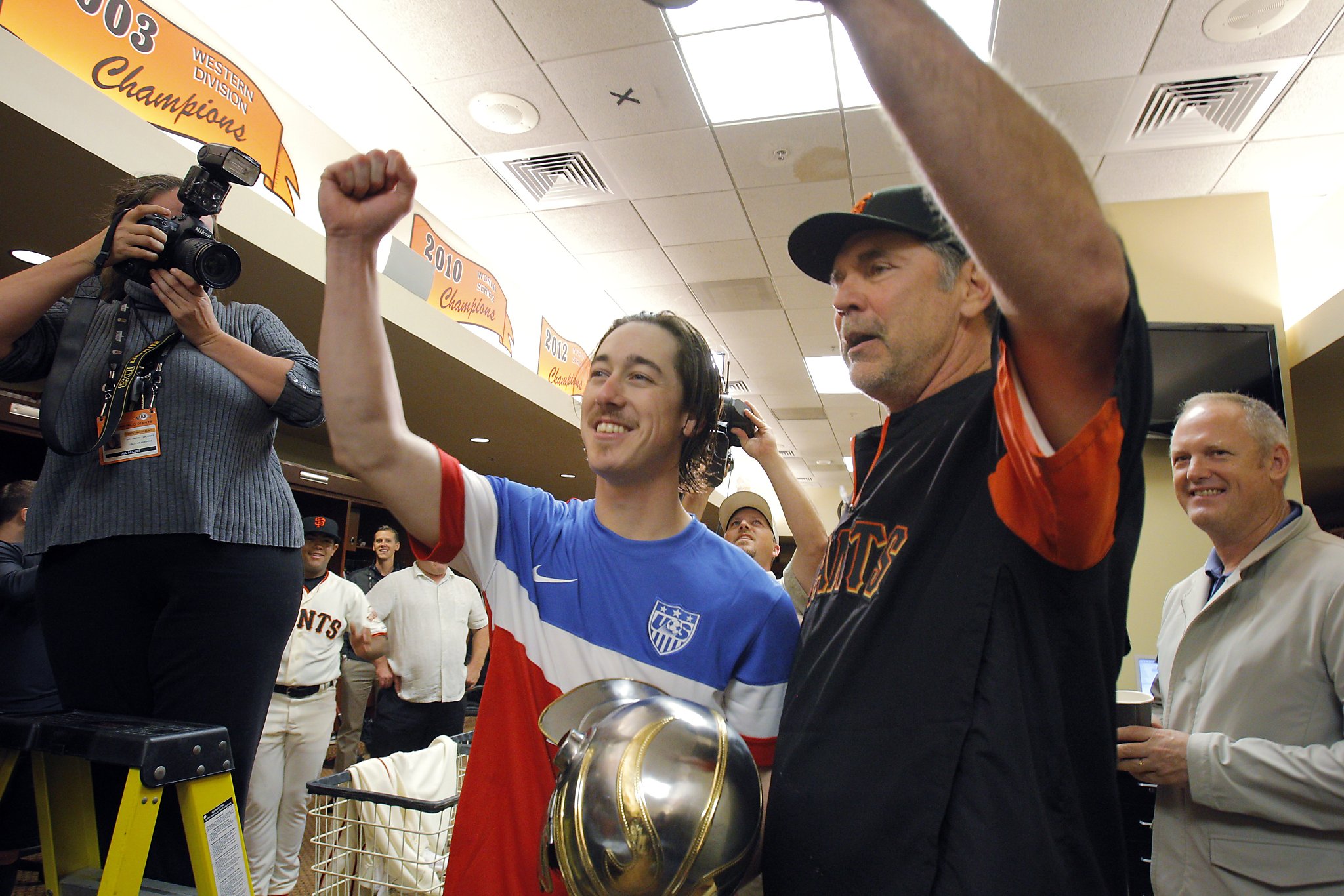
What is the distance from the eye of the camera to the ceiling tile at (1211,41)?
2.92 meters

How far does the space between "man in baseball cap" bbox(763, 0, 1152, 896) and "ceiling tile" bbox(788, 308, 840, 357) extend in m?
5.19

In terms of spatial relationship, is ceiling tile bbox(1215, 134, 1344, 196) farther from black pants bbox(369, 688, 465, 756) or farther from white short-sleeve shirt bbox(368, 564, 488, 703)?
black pants bbox(369, 688, 465, 756)

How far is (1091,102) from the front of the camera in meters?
3.52

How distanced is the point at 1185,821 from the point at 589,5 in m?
3.33

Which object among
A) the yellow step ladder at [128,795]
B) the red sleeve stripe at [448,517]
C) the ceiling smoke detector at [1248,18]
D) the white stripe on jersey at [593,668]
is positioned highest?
the ceiling smoke detector at [1248,18]

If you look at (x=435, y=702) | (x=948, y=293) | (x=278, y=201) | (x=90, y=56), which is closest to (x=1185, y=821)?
(x=948, y=293)

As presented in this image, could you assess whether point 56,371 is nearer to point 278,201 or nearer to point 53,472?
point 53,472

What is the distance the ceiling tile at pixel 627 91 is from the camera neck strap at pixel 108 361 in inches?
106

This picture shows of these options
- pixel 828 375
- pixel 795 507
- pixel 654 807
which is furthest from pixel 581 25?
pixel 828 375

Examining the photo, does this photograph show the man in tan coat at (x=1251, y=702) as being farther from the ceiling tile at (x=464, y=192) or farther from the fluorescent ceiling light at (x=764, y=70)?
the ceiling tile at (x=464, y=192)

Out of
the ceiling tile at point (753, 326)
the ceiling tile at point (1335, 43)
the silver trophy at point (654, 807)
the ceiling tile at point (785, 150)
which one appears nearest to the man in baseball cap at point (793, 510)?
the silver trophy at point (654, 807)

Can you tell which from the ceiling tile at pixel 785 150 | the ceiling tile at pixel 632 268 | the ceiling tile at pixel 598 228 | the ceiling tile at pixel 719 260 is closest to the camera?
the ceiling tile at pixel 785 150

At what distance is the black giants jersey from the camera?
60 centimetres

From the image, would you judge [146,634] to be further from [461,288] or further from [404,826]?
[461,288]
